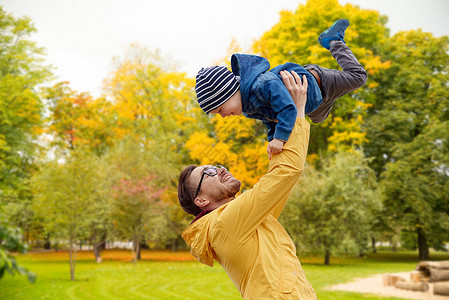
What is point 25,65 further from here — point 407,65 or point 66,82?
point 407,65

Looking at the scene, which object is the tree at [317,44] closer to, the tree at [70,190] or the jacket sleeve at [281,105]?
the tree at [70,190]

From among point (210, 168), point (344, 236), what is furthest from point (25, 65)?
point (210, 168)

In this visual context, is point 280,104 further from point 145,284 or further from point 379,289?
point 145,284

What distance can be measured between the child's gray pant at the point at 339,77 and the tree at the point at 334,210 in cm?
1606

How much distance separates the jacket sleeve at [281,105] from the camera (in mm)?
1836

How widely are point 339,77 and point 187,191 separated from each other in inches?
42.5

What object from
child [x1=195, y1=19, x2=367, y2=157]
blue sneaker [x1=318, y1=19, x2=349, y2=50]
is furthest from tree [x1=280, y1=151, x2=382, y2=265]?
child [x1=195, y1=19, x2=367, y2=157]

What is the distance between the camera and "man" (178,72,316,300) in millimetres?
1859

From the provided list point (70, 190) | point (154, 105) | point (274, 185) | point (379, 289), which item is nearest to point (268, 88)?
point (274, 185)

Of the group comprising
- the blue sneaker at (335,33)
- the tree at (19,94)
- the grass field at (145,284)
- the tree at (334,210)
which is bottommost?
the grass field at (145,284)

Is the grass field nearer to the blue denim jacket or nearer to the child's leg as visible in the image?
the child's leg

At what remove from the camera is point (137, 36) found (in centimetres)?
3148

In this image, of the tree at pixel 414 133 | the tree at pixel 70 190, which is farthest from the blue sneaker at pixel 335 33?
the tree at pixel 414 133

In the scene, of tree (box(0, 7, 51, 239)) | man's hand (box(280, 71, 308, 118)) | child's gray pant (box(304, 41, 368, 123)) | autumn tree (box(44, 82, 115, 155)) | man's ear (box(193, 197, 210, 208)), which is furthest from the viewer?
autumn tree (box(44, 82, 115, 155))
